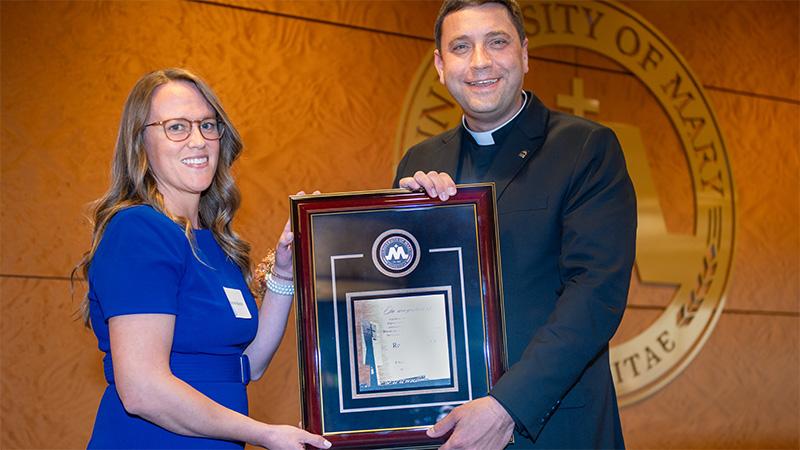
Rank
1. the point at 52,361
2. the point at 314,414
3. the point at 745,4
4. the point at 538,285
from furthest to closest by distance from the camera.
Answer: the point at 745,4
the point at 52,361
the point at 538,285
the point at 314,414

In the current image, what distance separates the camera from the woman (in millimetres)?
1717

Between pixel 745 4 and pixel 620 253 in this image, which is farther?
pixel 745 4

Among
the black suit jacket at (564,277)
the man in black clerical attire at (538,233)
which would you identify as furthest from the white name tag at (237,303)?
the black suit jacket at (564,277)

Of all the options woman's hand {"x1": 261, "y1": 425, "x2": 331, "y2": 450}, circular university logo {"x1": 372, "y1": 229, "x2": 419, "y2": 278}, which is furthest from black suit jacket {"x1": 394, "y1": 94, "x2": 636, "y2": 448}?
woman's hand {"x1": 261, "y1": 425, "x2": 331, "y2": 450}

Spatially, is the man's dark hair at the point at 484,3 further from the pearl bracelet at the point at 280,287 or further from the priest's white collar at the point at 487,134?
the pearl bracelet at the point at 280,287

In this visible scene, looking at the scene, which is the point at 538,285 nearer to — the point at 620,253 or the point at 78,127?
the point at 620,253

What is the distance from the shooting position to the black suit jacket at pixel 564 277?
1.83 m

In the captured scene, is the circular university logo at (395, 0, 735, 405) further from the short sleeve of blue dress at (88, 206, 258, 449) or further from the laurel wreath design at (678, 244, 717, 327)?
the short sleeve of blue dress at (88, 206, 258, 449)

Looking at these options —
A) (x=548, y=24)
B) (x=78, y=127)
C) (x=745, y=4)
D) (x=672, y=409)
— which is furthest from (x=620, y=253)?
(x=745, y=4)

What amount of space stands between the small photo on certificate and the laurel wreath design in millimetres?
2791

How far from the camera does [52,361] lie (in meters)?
3.08

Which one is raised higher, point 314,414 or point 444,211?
point 444,211

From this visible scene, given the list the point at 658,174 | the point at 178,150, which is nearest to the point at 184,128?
the point at 178,150

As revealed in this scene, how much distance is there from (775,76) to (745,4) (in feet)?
1.32
